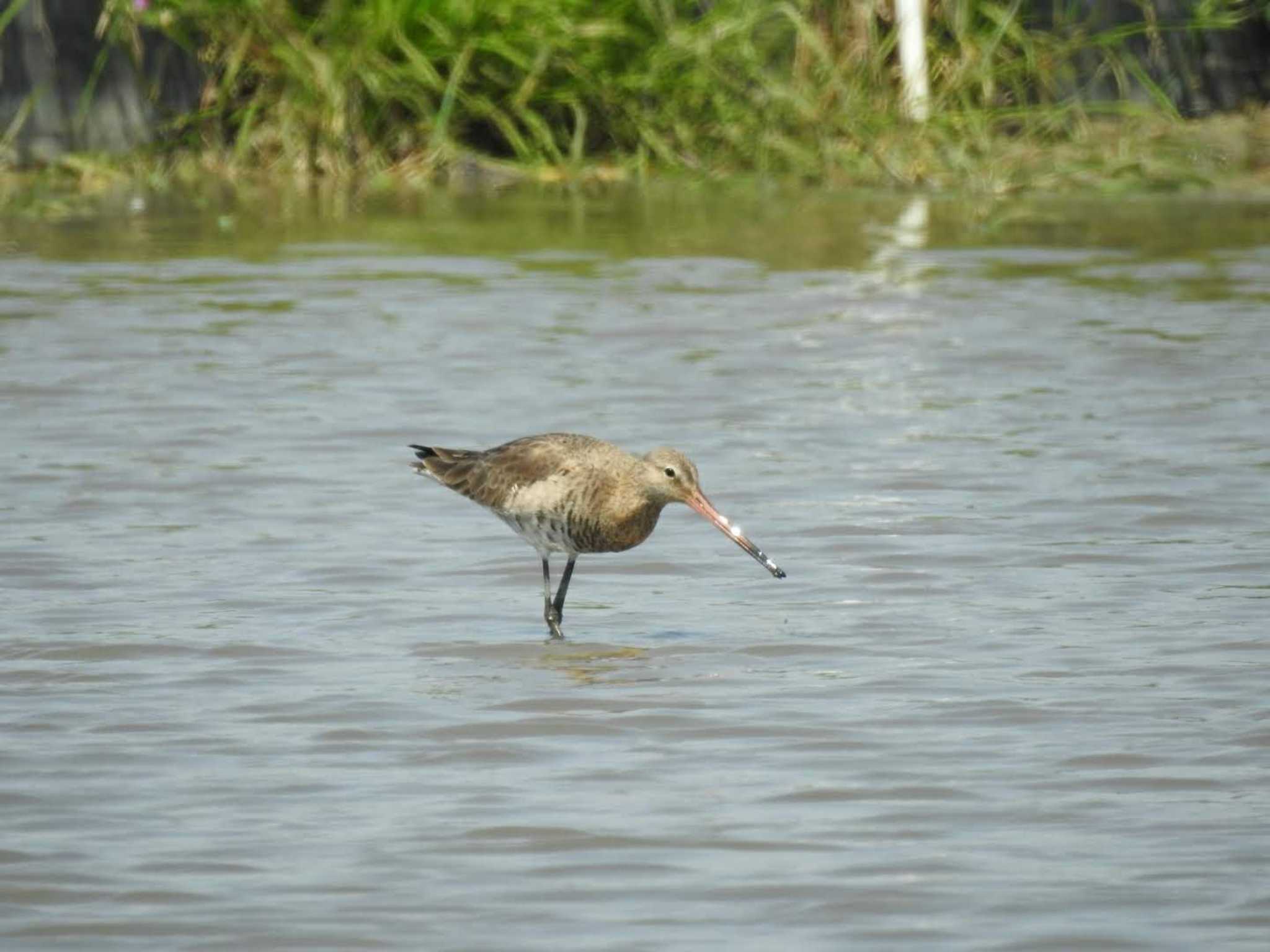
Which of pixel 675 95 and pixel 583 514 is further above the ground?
pixel 675 95

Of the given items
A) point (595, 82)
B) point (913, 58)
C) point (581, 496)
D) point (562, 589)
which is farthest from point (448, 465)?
point (913, 58)

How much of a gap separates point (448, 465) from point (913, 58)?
919cm

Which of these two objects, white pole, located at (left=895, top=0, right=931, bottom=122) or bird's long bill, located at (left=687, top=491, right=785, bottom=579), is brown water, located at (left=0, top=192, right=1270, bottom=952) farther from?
white pole, located at (left=895, top=0, right=931, bottom=122)

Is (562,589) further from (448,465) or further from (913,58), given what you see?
(913,58)

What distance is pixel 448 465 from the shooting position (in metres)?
7.99

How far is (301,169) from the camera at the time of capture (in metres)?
16.9

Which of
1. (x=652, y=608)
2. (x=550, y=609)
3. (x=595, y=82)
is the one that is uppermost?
(x=595, y=82)

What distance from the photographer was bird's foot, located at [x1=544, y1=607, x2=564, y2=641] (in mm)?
7406

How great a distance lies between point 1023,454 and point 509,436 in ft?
6.31

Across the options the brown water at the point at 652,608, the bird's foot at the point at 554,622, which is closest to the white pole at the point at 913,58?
the brown water at the point at 652,608

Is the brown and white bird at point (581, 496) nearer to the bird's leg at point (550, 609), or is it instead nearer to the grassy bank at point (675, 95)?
the bird's leg at point (550, 609)

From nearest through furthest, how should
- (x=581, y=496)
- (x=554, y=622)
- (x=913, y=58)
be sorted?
(x=581, y=496), (x=554, y=622), (x=913, y=58)

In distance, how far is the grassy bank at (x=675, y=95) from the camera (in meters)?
16.3

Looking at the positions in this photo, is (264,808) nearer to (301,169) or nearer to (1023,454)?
(1023,454)
